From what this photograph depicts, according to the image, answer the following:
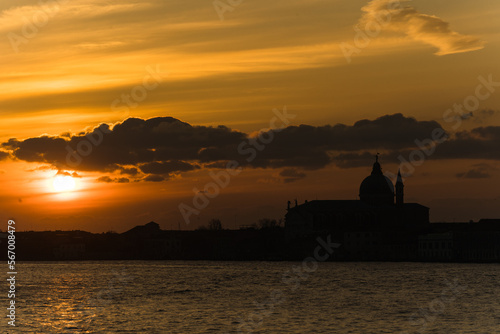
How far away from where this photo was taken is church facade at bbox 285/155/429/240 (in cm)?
15362

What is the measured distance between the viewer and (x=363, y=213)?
15350cm

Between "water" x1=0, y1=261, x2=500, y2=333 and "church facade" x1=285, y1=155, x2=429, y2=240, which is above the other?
"church facade" x1=285, y1=155, x2=429, y2=240

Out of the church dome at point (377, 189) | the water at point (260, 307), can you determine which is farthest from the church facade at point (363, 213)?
the water at point (260, 307)

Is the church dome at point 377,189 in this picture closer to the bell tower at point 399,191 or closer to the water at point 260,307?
the bell tower at point 399,191

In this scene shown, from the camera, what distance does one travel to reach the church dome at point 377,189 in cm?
15375

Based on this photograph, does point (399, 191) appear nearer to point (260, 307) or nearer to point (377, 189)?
point (377, 189)

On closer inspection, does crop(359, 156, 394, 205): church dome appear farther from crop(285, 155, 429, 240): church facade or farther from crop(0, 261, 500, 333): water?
crop(0, 261, 500, 333): water

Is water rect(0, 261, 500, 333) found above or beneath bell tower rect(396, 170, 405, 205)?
beneath

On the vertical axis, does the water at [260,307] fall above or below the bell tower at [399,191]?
→ below

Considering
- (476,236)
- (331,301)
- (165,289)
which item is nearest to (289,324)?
(331,301)

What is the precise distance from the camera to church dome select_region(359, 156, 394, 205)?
504 ft

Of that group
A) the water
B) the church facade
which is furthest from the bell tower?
the water

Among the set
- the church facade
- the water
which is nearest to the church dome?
the church facade

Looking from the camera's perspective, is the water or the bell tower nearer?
the water
